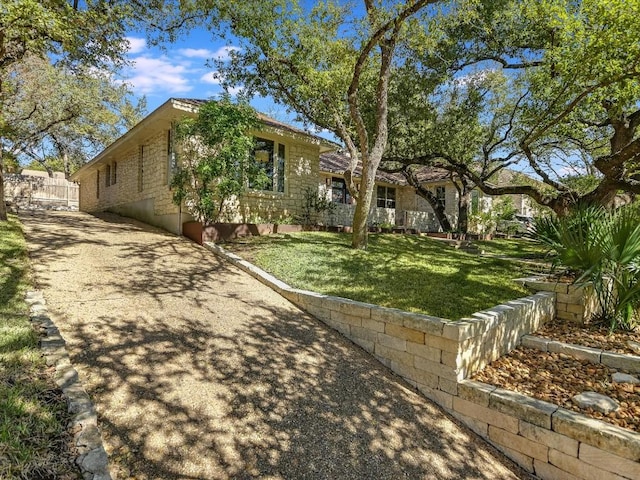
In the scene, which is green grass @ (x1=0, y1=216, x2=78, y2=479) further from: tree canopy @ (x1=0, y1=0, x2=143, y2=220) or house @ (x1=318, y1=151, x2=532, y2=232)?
house @ (x1=318, y1=151, x2=532, y2=232)

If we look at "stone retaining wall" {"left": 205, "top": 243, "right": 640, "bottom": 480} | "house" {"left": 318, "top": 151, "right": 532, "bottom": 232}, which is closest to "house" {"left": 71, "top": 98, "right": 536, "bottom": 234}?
"house" {"left": 318, "top": 151, "right": 532, "bottom": 232}

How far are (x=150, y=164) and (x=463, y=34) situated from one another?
1087 cm

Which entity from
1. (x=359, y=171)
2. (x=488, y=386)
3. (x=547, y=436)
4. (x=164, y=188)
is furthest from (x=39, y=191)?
(x=547, y=436)

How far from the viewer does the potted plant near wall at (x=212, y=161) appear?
8688 millimetres

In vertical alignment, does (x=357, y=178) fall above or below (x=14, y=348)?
above

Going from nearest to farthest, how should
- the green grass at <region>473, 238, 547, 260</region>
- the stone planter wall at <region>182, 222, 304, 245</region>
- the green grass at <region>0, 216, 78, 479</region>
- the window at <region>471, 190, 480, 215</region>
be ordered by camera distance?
the green grass at <region>0, 216, 78, 479</region> < the stone planter wall at <region>182, 222, 304, 245</region> < the green grass at <region>473, 238, 547, 260</region> < the window at <region>471, 190, 480, 215</region>

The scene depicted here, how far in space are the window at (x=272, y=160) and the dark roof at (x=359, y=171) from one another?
4.38 m

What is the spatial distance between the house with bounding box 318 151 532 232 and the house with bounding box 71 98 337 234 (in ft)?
11.5

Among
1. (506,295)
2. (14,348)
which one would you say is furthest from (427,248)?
(14,348)

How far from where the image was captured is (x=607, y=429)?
10.0ft

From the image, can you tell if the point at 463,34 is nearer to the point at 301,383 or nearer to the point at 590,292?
the point at 590,292

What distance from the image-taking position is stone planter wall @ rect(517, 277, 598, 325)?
5.77 m

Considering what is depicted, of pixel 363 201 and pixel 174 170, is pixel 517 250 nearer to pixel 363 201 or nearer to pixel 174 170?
pixel 363 201

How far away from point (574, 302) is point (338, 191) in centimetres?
1388
